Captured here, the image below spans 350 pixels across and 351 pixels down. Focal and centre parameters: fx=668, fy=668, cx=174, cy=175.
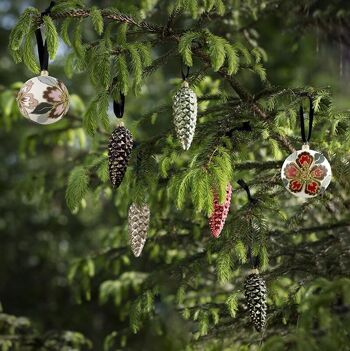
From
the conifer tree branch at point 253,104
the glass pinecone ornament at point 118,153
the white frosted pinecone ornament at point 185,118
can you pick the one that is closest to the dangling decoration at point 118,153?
the glass pinecone ornament at point 118,153

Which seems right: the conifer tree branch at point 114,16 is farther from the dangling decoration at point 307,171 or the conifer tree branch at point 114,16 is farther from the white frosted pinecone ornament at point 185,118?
the dangling decoration at point 307,171

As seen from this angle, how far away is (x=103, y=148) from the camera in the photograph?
4523mm

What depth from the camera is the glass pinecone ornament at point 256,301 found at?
261 cm

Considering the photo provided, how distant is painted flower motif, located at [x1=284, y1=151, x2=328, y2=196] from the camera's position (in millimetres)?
2568

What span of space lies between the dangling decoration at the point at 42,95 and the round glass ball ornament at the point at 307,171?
36.3 inches

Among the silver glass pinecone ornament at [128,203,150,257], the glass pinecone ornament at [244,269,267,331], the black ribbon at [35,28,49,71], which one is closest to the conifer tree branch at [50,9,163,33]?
the black ribbon at [35,28,49,71]

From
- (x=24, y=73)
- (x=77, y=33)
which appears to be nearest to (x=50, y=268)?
(x=24, y=73)

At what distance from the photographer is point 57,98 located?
2607 mm

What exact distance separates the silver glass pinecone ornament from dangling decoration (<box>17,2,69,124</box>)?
513mm

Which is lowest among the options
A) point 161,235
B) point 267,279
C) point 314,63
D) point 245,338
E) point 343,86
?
point 245,338

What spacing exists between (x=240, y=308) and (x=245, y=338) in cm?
31

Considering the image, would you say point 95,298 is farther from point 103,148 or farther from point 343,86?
point 343,86

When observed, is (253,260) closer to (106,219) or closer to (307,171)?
(307,171)

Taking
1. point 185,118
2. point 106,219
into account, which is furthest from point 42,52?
point 106,219
